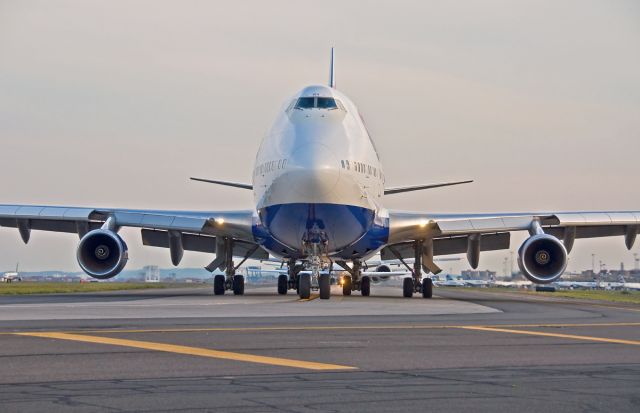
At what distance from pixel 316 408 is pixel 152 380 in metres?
2.06

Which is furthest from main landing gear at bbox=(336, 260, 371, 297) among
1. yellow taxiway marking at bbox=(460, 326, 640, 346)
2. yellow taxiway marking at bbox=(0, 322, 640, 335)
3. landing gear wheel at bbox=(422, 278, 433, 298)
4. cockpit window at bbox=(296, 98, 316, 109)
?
yellow taxiway marking at bbox=(460, 326, 640, 346)

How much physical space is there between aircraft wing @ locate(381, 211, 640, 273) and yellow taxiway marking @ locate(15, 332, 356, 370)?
2112cm

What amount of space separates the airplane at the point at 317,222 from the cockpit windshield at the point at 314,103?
0.11ft

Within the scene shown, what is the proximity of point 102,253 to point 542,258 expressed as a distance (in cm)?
1305

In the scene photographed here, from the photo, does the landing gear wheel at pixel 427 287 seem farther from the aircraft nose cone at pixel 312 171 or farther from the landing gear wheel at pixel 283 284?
the aircraft nose cone at pixel 312 171

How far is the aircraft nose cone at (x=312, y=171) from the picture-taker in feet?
94.2

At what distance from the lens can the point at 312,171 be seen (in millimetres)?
28656


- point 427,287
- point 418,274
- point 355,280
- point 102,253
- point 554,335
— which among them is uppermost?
point 102,253

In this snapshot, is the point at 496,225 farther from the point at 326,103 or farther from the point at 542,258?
the point at 326,103

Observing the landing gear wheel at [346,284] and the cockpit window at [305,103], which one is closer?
the cockpit window at [305,103]

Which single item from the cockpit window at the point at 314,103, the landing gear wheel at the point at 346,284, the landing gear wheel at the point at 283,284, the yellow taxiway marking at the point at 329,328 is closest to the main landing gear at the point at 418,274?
the landing gear wheel at the point at 346,284

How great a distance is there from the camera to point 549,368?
10.2 meters

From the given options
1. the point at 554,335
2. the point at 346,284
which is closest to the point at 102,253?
the point at 346,284

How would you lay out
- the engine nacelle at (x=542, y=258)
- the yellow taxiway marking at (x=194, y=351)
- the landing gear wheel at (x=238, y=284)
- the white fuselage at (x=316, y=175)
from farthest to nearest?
1. the landing gear wheel at (x=238, y=284)
2. the engine nacelle at (x=542, y=258)
3. the white fuselage at (x=316, y=175)
4. the yellow taxiway marking at (x=194, y=351)
